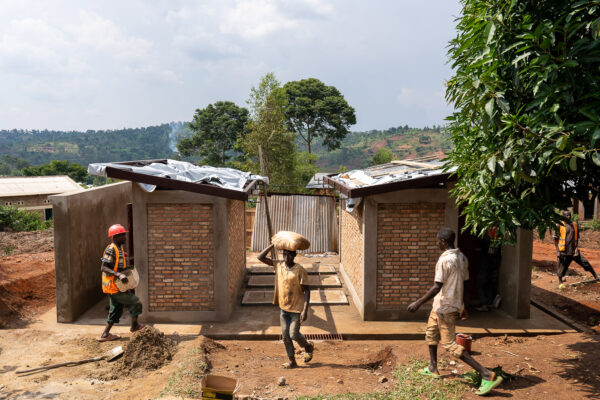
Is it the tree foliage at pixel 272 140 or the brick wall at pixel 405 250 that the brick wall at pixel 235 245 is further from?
the tree foliage at pixel 272 140

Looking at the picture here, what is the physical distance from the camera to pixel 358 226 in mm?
9352

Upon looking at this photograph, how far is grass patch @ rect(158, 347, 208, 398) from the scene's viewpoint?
18.0 ft

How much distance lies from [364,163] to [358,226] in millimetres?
74000

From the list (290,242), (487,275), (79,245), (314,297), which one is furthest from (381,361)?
(79,245)

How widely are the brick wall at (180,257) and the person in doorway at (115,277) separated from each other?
0.88m

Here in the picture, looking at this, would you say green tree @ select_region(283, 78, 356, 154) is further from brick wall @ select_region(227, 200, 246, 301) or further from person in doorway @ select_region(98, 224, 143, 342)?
person in doorway @ select_region(98, 224, 143, 342)

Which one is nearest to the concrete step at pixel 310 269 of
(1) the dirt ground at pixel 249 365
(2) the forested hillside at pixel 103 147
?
(1) the dirt ground at pixel 249 365

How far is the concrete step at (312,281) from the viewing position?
35.3ft

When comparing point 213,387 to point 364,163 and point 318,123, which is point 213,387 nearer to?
point 318,123

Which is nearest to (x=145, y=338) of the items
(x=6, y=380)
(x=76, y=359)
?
(x=76, y=359)

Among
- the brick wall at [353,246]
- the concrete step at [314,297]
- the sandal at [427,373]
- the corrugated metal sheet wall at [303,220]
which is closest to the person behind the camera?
the sandal at [427,373]

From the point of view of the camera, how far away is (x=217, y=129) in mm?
43219

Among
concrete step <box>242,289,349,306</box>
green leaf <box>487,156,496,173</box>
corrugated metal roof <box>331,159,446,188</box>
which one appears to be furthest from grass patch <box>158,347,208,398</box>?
green leaf <box>487,156,496,173</box>

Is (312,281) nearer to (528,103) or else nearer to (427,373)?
(427,373)
